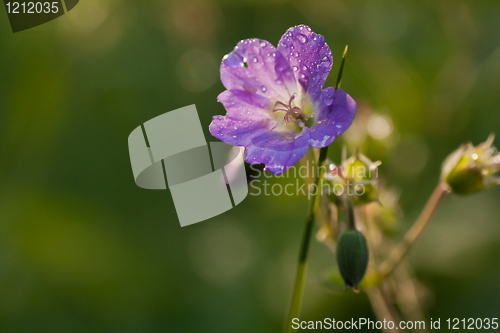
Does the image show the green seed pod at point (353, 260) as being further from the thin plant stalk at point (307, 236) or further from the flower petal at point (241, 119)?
the flower petal at point (241, 119)

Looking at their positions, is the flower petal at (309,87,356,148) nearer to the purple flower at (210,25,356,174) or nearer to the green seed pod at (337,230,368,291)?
the purple flower at (210,25,356,174)

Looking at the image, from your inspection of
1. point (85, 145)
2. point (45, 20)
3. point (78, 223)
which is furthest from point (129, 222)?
point (45, 20)

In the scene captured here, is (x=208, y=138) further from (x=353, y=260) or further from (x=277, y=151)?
(x=353, y=260)

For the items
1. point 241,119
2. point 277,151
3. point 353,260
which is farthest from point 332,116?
point 353,260

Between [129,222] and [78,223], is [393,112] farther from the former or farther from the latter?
[78,223]

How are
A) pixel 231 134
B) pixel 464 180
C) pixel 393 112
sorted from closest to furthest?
1. pixel 231 134
2. pixel 464 180
3. pixel 393 112

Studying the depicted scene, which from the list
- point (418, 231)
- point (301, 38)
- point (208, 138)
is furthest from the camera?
point (208, 138)

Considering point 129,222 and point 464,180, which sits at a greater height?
point 464,180
